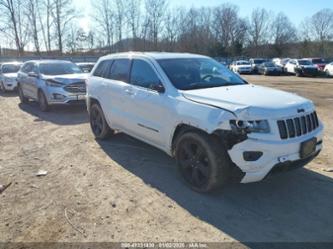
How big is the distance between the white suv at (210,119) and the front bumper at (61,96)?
4.71m

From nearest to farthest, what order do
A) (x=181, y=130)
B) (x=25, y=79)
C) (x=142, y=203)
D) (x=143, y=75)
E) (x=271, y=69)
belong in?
(x=142, y=203)
(x=181, y=130)
(x=143, y=75)
(x=25, y=79)
(x=271, y=69)

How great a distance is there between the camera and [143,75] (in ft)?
18.2

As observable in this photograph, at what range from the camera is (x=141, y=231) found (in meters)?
3.69

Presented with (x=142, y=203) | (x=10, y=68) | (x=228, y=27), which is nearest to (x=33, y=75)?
(x=10, y=68)

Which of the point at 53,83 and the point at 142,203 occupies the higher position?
the point at 53,83

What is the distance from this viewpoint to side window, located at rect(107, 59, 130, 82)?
Answer: 6059mm

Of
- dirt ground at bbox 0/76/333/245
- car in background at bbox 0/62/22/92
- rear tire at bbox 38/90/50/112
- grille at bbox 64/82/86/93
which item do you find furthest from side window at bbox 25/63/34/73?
dirt ground at bbox 0/76/333/245

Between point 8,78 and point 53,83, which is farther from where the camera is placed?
point 8,78

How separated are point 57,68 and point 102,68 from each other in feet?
17.9

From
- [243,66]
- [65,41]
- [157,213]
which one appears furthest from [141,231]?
[65,41]

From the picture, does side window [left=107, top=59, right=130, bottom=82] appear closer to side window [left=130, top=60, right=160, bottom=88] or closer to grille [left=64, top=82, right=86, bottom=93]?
side window [left=130, top=60, right=160, bottom=88]

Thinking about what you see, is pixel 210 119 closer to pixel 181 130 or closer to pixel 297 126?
pixel 181 130

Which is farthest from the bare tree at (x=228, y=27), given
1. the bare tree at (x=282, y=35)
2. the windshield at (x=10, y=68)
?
the windshield at (x=10, y=68)

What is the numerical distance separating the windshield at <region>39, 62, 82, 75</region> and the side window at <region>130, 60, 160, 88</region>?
21.5ft
